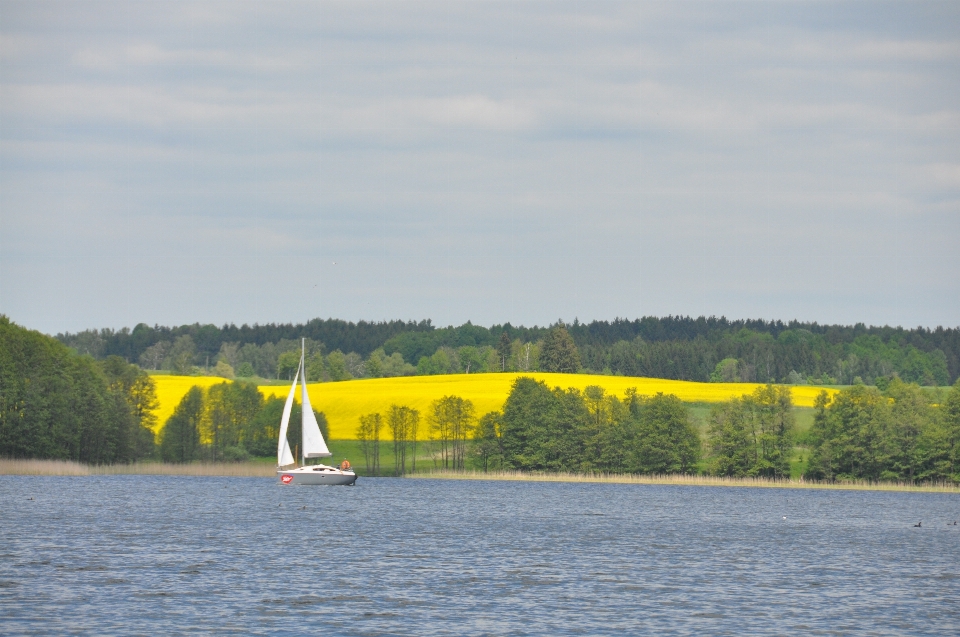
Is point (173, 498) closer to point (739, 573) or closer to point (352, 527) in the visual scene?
point (352, 527)

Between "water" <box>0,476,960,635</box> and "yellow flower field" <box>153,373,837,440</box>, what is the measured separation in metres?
72.5

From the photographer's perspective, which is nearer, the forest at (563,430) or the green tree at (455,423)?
the forest at (563,430)

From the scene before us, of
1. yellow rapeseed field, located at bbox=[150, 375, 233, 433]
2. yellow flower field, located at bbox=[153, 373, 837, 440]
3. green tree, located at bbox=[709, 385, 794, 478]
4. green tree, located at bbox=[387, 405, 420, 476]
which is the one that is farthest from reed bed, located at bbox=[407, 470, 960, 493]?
yellow rapeseed field, located at bbox=[150, 375, 233, 433]

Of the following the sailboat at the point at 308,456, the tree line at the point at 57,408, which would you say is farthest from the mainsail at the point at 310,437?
the tree line at the point at 57,408

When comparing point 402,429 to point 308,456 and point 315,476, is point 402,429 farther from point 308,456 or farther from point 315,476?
point 315,476

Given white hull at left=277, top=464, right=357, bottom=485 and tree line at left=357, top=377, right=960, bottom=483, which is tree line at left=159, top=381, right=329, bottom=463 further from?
white hull at left=277, top=464, right=357, bottom=485

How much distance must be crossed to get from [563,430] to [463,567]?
78.5 m

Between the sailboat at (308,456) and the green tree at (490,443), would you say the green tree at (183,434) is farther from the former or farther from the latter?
the sailboat at (308,456)

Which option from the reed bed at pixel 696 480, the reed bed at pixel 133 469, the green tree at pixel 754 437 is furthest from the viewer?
the green tree at pixel 754 437

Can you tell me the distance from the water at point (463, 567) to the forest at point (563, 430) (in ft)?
74.8

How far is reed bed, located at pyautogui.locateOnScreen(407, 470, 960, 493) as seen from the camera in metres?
110

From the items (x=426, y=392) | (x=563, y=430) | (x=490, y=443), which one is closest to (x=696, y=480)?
(x=563, y=430)

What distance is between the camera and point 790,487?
123m

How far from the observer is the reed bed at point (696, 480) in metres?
110
